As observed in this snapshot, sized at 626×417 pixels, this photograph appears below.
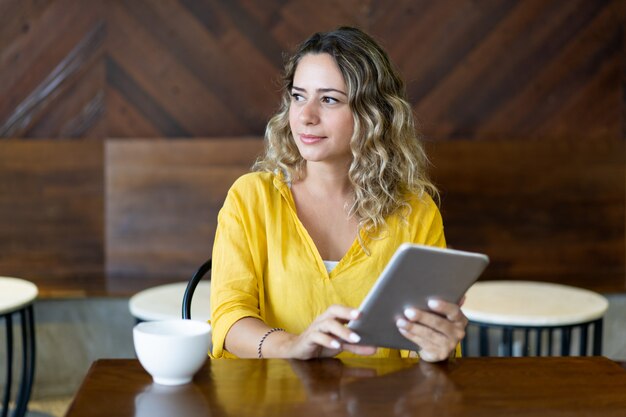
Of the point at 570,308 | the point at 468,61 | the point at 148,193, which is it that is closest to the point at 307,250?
the point at 570,308

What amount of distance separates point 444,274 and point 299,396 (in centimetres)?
35

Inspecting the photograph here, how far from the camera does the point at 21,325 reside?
3.45 meters

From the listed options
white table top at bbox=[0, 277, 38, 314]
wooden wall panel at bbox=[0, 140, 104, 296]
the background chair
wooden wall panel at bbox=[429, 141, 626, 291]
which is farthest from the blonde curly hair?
wooden wall panel at bbox=[0, 140, 104, 296]

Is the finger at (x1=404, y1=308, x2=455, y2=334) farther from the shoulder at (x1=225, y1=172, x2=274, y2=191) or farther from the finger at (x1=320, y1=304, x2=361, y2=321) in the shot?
the shoulder at (x1=225, y1=172, x2=274, y2=191)

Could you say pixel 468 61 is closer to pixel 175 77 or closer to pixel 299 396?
pixel 175 77

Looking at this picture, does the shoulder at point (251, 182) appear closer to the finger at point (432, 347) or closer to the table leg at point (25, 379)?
the finger at point (432, 347)

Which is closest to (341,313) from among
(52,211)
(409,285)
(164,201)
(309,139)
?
(409,285)

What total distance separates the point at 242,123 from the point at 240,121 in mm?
13

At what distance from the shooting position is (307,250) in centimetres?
211

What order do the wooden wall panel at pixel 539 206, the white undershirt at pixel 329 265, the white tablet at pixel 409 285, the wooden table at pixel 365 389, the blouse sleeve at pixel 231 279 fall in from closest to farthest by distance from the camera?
the wooden table at pixel 365 389
the white tablet at pixel 409 285
the blouse sleeve at pixel 231 279
the white undershirt at pixel 329 265
the wooden wall panel at pixel 539 206

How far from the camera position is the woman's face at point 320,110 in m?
2.08

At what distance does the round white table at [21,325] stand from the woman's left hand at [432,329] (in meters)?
1.72

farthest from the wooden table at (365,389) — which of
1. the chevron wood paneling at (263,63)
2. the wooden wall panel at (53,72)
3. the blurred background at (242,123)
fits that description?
the wooden wall panel at (53,72)

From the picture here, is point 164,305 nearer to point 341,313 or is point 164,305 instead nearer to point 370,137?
point 370,137
